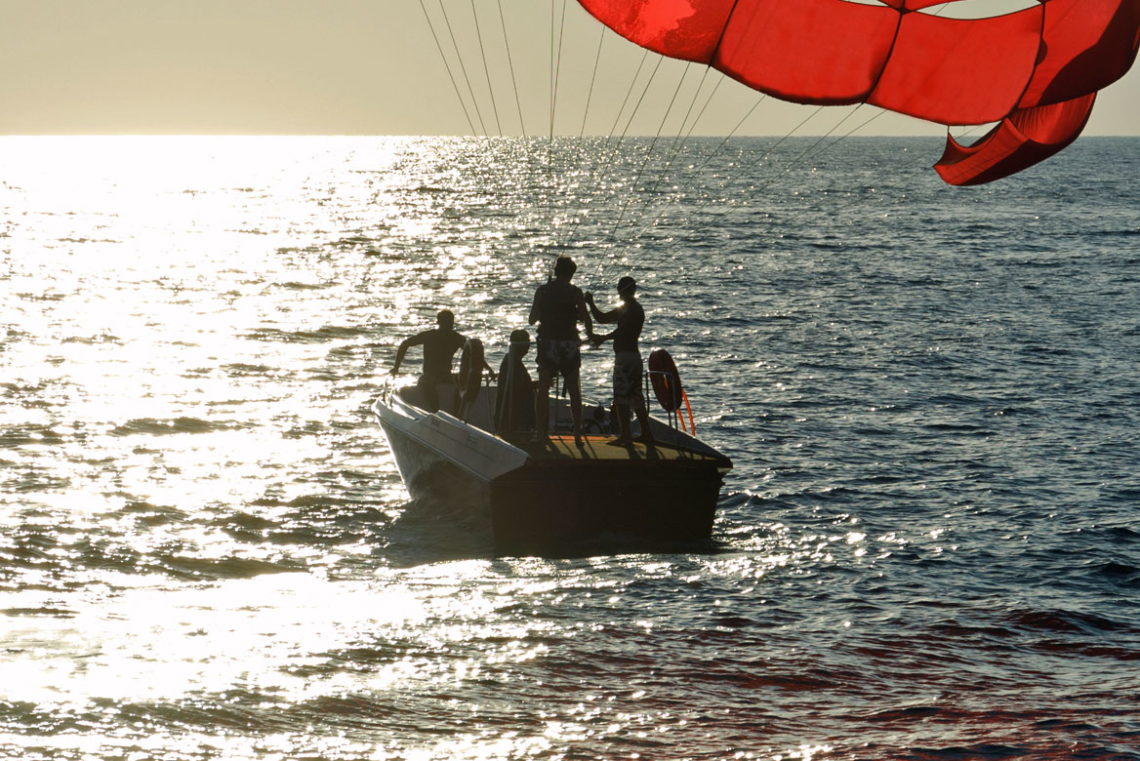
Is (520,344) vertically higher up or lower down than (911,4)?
lower down

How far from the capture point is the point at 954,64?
998 centimetres

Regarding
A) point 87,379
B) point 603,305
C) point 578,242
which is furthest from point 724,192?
point 87,379

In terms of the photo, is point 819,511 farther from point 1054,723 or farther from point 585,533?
point 1054,723

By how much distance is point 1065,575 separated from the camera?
14195 mm

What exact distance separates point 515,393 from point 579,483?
A: 1.87m

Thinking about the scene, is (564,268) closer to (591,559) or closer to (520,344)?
(520,344)

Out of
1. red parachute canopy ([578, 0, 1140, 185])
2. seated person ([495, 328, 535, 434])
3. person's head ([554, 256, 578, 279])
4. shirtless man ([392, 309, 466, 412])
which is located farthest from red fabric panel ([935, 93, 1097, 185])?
shirtless man ([392, 309, 466, 412])

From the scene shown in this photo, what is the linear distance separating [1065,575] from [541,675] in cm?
702

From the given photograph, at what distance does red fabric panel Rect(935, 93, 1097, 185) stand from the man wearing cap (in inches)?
138

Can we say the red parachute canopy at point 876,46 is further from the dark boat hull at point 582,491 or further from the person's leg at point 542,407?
the dark boat hull at point 582,491

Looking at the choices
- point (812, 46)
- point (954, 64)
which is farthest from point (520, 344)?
point (954, 64)

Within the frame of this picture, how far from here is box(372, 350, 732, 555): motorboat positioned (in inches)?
516

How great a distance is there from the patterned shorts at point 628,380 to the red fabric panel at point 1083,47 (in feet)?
16.7

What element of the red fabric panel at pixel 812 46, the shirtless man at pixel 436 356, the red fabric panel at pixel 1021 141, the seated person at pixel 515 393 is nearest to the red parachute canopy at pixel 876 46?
the red fabric panel at pixel 812 46
